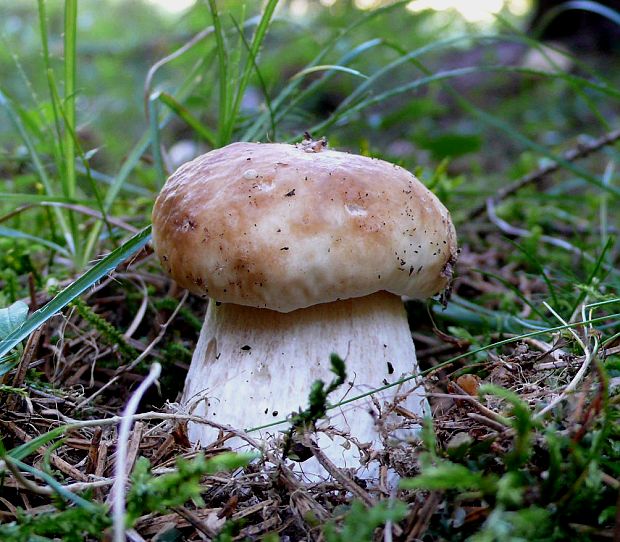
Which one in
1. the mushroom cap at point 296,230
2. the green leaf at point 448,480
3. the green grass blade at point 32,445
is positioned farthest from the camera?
the mushroom cap at point 296,230

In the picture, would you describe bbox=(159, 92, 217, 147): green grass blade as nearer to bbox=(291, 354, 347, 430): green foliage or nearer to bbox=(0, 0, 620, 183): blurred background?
bbox=(291, 354, 347, 430): green foliage

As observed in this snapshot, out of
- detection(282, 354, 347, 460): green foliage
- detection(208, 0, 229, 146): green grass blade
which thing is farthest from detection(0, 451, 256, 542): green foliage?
detection(208, 0, 229, 146): green grass blade

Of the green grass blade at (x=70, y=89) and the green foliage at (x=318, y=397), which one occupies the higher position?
the green grass blade at (x=70, y=89)

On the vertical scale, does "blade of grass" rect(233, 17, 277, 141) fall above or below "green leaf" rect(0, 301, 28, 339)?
above

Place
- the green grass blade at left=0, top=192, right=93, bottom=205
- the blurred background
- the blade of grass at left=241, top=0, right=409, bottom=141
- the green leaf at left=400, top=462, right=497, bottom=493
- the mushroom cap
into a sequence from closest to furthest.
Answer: the green leaf at left=400, top=462, right=497, bottom=493
the mushroom cap
the green grass blade at left=0, top=192, right=93, bottom=205
the blade of grass at left=241, top=0, right=409, bottom=141
the blurred background

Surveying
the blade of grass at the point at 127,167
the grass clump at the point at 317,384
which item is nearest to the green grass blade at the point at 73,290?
the grass clump at the point at 317,384

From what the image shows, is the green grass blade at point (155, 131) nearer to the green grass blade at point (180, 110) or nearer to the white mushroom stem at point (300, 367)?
the green grass blade at point (180, 110)
